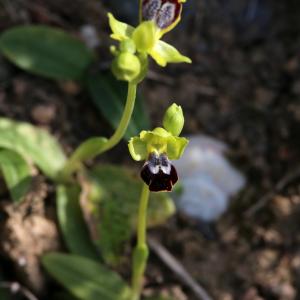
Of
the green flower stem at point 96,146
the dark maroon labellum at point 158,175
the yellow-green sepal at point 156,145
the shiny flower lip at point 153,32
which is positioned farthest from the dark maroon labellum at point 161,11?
the dark maroon labellum at point 158,175

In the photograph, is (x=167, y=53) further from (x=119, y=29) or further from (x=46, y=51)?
(x=46, y=51)

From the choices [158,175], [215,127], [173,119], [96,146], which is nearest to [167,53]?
[173,119]

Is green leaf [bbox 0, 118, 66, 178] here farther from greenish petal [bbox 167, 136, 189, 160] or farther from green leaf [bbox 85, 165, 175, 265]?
greenish petal [bbox 167, 136, 189, 160]

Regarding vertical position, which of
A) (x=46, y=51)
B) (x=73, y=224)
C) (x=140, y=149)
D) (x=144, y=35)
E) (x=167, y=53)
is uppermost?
(x=46, y=51)

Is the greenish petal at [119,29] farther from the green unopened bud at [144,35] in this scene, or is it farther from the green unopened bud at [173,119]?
the green unopened bud at [173,119]

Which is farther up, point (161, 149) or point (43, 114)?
point (43, 114)

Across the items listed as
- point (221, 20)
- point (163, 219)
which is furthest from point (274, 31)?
point (163, 219)

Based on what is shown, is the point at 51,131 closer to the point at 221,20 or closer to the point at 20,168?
the point at 20,168


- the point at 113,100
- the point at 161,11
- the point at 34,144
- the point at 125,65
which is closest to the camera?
the point at 125,65

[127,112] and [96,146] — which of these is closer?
[127,112]
